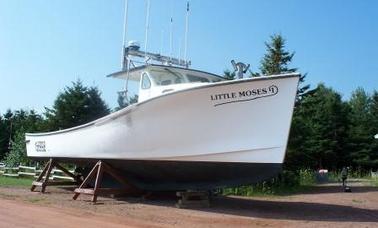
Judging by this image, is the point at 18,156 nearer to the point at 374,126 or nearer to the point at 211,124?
the point at 211,124

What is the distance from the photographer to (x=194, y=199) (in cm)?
1310

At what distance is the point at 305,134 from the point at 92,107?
17.8 meters

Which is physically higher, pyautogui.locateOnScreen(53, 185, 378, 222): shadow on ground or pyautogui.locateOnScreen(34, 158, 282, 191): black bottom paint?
pyautogui.locateOnScreen(34, 158, 282, 191): black bottom paint

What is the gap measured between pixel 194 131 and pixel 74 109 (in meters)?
24.9

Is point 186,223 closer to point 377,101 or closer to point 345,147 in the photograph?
point 345,147

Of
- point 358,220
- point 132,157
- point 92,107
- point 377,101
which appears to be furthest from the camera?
point 377,101

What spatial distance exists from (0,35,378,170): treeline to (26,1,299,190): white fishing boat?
1694mm

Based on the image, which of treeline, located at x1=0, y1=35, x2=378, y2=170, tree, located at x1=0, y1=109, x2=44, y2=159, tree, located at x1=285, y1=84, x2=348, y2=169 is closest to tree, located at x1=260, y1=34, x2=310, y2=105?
treeline, located at x1=0, y1=35, x2=378, y2=170

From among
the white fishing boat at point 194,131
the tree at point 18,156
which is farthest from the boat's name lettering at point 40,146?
the tree at point 18,156

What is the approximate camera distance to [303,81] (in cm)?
2856

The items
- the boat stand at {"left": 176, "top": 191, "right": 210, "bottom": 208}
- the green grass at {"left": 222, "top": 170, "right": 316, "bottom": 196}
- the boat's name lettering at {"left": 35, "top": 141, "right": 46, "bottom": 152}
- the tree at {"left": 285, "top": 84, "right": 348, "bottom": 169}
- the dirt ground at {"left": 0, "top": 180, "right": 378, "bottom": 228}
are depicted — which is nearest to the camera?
the dirt ground at {"left": 0, "top": 180, "right": 378, "bottom": 228}

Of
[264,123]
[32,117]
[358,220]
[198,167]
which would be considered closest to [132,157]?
[198,167]

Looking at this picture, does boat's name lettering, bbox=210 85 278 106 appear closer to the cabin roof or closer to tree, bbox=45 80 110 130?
the cabin roof

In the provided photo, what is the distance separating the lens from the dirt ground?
9.62 metres
